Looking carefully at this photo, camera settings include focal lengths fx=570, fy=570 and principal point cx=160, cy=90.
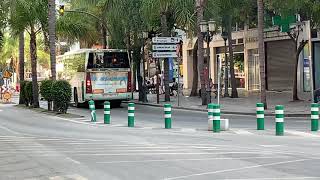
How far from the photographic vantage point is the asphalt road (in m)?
9.91

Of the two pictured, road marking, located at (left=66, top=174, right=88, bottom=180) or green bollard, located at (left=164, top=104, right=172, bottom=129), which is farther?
green bollard, located at (left=164, top=104, right=172, bottom=129)

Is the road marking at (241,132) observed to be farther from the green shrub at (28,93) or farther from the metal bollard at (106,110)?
the green shrub at (28,93)

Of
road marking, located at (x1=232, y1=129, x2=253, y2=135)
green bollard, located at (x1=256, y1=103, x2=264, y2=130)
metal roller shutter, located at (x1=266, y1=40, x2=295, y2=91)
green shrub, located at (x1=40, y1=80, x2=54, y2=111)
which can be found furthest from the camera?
metal roller shutter, located at (x1=266, y1=40, x2=295, y2=91)

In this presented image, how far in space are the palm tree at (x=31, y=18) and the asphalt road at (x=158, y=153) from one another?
511 inches

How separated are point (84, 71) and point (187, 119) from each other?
11076mm

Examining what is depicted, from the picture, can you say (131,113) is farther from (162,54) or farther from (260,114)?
(162,54)

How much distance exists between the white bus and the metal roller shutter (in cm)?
1510

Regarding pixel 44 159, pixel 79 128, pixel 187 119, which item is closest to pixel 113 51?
pixel 187 119

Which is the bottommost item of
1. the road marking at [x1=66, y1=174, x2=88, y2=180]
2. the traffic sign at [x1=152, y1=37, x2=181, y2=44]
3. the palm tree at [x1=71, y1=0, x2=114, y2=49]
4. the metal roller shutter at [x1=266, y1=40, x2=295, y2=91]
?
the road marking at [x1=66, y1=174, x2=88, y2=180]

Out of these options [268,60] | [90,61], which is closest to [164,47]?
[90,61]

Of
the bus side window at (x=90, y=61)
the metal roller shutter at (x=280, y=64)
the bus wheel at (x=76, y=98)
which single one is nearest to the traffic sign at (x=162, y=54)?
the bus side window at (x=90, y=61)

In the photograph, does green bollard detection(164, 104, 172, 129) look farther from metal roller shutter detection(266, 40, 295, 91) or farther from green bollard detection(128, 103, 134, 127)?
metal roller shutter detection(266, 40, 295, 91)

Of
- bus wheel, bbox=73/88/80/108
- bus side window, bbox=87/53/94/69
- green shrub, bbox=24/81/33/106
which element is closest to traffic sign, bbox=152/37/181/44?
bus side window, bbox=87/53/94/69

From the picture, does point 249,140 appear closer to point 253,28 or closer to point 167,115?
point 167,115
